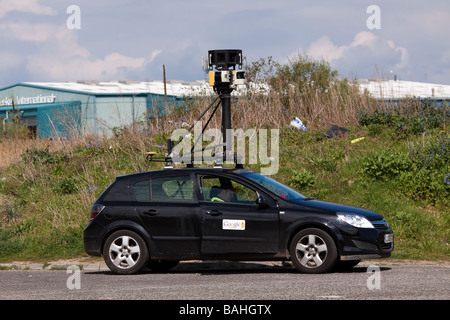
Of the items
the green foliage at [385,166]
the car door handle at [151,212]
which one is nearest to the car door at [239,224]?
the car door handle at [151,212]

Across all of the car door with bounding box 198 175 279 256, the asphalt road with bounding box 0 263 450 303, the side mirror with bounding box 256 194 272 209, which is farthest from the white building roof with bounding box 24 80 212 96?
the side mirror with bounding box 256 194 272 209

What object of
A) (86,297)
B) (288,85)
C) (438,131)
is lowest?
(86,297)

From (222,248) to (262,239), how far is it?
26.4 inches

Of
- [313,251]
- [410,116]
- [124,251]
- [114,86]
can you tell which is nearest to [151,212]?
[124,251]

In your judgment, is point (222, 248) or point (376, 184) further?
point (376, 184)

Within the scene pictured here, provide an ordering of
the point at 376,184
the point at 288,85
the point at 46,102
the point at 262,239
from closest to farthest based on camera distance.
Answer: the point at 262,239
the point at 376,184
the point at 288,85
the point at 46,102

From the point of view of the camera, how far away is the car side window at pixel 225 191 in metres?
11.5

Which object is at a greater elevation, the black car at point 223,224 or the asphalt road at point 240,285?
the black car at point 223,224

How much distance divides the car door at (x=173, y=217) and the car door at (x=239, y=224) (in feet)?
0.55

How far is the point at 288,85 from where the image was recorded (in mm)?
24062

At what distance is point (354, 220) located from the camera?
10938 mm

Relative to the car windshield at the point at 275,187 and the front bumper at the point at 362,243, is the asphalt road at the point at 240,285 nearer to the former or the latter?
the front bumper at the point at 362,243

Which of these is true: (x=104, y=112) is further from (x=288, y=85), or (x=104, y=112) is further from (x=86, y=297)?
(x=86, y=297)
